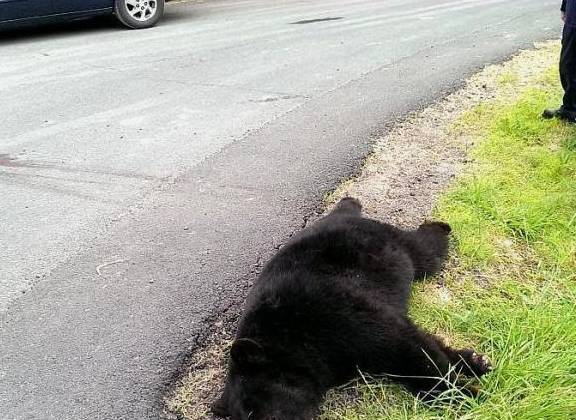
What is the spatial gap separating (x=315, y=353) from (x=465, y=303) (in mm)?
1043

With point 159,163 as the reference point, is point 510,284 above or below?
below

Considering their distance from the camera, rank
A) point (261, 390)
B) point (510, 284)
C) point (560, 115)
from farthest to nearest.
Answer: point (560, 115)
point (510, 284)
point (261, 390)

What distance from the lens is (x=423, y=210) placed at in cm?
398

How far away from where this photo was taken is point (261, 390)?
224 cm

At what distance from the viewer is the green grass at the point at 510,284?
94.6 inches

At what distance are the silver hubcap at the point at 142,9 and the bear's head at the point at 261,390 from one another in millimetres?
8515

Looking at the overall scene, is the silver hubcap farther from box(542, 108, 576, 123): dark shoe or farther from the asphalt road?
box(542, 108, 576, 123): dark shoe

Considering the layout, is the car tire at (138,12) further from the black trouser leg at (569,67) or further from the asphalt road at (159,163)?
the black trouser leg at (569,67)

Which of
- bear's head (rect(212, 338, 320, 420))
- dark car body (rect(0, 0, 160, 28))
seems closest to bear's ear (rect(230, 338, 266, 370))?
bear's head (rect(212, 338, 320, 420))

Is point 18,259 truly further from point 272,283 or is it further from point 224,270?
point 272,283

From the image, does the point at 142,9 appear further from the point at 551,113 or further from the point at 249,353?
the point at 249,353

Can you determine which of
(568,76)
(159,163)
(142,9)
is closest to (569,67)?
(568,76)

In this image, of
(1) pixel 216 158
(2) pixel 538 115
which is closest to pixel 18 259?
(1) pixel 216 158

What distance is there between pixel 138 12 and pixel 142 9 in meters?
0.09
